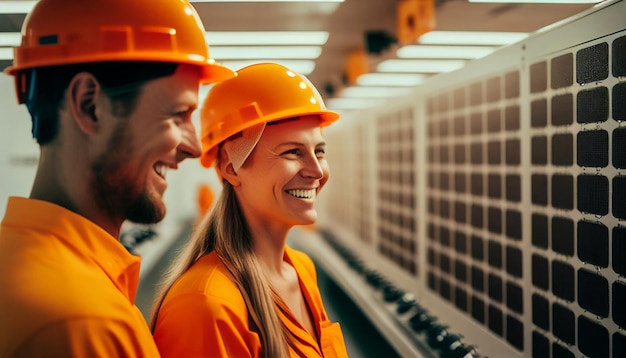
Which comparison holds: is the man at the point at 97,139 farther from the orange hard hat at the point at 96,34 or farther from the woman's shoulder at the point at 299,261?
the woman's shoulder at the point at 299,261

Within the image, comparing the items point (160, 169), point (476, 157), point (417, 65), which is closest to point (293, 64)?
point (417, 65)

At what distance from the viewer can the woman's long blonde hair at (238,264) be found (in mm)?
1209

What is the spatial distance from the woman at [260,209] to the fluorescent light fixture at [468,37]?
1209 millimetres

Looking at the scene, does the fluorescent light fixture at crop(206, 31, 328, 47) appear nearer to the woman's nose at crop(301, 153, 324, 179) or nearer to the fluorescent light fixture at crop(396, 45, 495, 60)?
the fluorescent light fixture at crop(396, 45, 495, 60)

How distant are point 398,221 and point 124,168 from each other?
2.74m

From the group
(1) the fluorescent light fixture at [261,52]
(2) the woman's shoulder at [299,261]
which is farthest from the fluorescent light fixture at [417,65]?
(2) the woman's shoulder at [299,261]

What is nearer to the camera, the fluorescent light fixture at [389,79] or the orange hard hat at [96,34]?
the orange hard hat at [96,34]

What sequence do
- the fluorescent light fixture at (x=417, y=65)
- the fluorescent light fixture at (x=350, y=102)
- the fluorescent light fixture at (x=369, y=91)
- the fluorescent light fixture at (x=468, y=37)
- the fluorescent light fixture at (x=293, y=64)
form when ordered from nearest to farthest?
the fluorescent light fixture at (x=468, y=37)
the fluorescent light fixture at (x=293, y=64)
the fluorescent light fixture at (x=417, y=65)
the fluorescent light fixture at (x=369, y=91)
the fluorescent light fixture at (x=350, y=102)

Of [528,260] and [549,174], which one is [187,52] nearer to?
[549,174]

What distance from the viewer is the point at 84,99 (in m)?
0.87

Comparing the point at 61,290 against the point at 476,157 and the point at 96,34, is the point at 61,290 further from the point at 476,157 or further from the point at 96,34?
the point at 476,157

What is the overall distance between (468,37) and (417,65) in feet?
2.79

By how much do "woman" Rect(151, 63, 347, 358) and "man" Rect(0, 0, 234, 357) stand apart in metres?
0.34

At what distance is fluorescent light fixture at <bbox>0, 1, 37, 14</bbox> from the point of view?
1.68 metres
